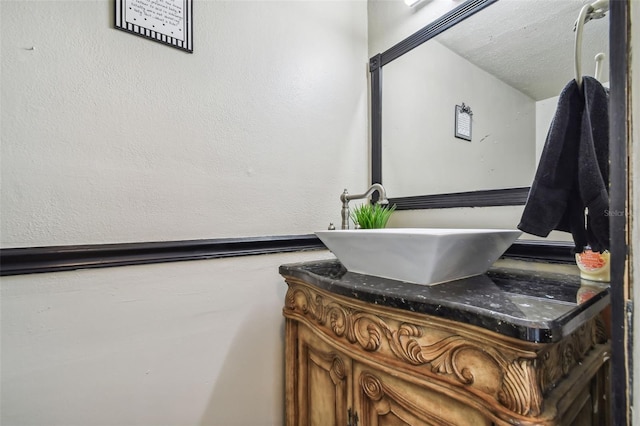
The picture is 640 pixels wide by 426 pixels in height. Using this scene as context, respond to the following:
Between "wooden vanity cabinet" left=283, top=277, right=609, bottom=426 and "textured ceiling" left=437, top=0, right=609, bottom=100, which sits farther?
"textured ceiling" left=437, top=0, right=609, bottom=100

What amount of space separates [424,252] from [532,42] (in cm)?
79

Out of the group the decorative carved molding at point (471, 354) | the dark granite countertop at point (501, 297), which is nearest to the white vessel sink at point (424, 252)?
the dark granite countertop at point (501, 297)

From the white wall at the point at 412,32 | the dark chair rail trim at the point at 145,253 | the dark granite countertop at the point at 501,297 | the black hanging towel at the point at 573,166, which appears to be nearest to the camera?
the dark granite countertop at the point at 501,297

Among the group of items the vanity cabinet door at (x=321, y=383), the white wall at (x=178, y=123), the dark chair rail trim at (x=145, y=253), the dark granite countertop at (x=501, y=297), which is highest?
the white wall at (x=178, y=123)

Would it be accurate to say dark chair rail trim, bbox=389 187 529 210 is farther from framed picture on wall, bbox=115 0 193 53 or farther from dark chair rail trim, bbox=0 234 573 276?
framed picture on wall, bbox=115 0 193 53

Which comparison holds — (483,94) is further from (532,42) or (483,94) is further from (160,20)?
(160,20)

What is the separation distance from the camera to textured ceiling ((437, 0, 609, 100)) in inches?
29.3

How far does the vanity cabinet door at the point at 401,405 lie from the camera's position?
18.5 inches

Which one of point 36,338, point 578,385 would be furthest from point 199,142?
point 578,385

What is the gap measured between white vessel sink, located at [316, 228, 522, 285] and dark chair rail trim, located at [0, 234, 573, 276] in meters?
0.19

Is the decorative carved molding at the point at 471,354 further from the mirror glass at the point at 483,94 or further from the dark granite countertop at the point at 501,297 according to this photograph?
the mirror glass at the point at 483,94

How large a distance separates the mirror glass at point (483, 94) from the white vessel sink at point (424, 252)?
13.2 inches

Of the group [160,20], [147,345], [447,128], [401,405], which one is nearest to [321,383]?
[401,405]

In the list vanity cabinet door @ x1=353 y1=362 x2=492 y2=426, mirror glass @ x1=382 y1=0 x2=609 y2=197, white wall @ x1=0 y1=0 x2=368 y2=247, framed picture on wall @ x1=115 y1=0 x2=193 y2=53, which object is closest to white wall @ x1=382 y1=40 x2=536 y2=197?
mirror glass @ x1=382 y1=0 x2=609 y2=197
